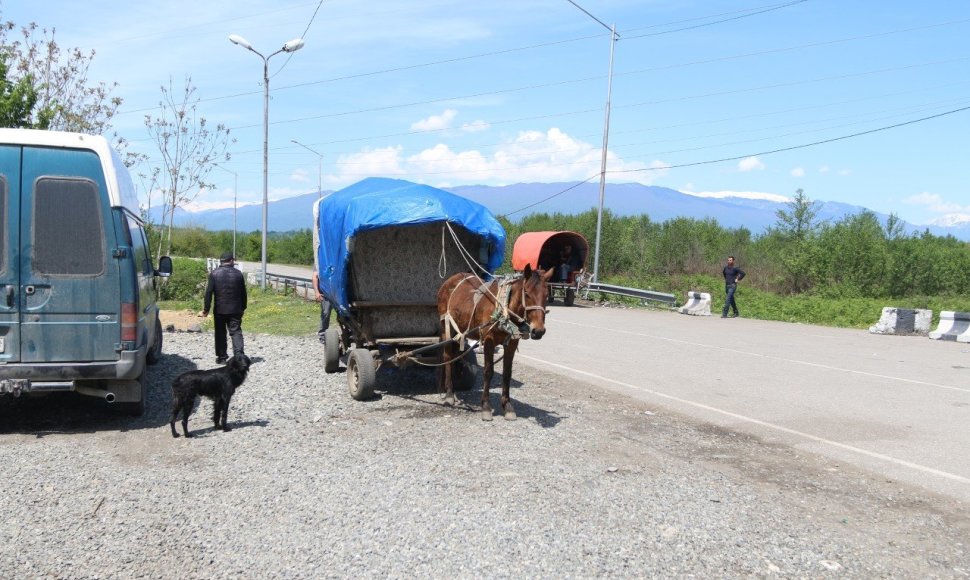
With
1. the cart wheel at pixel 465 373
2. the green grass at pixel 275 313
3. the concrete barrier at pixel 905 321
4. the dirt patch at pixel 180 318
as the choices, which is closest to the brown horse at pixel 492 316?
the cart wheel at pixel 465 373

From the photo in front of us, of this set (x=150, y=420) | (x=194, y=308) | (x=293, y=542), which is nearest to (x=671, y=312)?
(x=194, y=308)

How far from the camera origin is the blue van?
7543 mm

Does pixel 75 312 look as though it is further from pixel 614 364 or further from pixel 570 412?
pixel 614 364

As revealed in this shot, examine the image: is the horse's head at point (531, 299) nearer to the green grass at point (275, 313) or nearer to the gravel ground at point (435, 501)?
the gravel ground at point (435, 501)

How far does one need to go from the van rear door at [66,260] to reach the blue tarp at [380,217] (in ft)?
9.84

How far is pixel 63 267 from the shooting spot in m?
7.66

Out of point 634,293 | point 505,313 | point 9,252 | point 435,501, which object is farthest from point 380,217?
point 634,293

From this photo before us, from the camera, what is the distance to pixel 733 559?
508cm

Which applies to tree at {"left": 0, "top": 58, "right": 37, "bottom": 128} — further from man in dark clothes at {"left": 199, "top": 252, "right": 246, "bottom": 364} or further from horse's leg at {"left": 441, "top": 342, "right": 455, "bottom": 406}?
horse's leg at {"left": 441, "top": 342, "right": 455, "bottom": 406}

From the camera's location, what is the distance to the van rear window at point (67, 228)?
7617 millimetres

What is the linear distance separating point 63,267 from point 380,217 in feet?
11.8

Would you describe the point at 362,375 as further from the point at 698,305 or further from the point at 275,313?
the point at 698,305

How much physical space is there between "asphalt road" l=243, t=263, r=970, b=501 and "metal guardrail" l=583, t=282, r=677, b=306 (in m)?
6.29

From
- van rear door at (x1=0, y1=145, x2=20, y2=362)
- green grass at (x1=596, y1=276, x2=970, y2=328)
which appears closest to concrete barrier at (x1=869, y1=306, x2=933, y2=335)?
green grass at (x1=596, y1=276, x2=970, y2=328)
